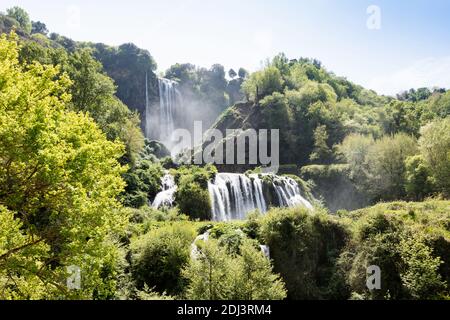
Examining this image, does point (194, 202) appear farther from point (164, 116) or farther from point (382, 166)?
point (164, 116)

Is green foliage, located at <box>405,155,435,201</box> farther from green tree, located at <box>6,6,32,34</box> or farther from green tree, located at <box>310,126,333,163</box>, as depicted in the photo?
green tree, located at <box>6,6,32,34</box>

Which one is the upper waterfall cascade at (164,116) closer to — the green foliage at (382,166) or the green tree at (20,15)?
the green tree at (20,15)

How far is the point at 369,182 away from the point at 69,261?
4880 cm

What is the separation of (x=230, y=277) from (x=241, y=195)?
989 inches

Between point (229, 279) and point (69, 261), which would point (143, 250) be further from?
point (69, 261)

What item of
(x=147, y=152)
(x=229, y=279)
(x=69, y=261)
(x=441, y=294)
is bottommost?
(x=441, y=294)

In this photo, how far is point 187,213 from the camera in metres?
37.6

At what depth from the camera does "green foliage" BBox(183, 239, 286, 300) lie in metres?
16.9

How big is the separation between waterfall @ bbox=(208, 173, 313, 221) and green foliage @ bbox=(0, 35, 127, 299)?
77.1ft

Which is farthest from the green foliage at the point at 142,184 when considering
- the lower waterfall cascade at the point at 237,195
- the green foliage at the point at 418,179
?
the green foliage at the point at 418,179

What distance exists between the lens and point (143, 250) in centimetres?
2325

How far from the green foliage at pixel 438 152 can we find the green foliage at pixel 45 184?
4010 cm
